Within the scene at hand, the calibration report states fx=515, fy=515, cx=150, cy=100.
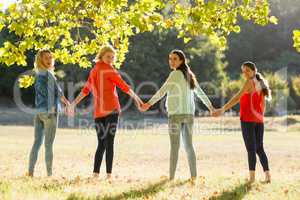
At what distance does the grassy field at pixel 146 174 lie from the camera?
7410 millimetres

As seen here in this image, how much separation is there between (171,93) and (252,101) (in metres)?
1.35

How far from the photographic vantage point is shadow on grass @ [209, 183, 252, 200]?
282 inches

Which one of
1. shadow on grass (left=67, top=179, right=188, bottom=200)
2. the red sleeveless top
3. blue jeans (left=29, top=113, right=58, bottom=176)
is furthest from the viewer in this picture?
blue jeans (left=29, top=113, right=58, bottom=176)

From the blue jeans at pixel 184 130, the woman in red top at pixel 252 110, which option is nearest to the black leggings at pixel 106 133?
the blue jeans at pixel 184 130

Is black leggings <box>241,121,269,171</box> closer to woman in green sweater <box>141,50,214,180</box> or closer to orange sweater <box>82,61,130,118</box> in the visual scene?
woman in green sweater <box>141,50,214,180</box>

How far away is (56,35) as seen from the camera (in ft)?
31.2

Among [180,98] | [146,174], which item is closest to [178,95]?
[180,98]

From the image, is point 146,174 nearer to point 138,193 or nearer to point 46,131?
point 46,131

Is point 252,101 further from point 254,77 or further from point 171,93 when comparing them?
point 171,93

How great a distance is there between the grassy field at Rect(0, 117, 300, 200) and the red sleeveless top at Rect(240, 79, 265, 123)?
1.09 metres

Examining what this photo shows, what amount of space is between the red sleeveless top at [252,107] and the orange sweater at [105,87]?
79.4 inches

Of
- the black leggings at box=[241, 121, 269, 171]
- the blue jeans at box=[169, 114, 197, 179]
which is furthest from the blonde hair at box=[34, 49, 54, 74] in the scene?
the black leggings at box=[241, 121, 269, 171]

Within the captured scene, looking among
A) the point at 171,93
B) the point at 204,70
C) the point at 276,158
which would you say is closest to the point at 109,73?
the point at 171,93

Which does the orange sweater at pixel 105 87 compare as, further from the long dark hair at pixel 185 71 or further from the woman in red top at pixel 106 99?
the long dark hair at pixel 185 71
